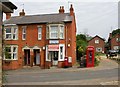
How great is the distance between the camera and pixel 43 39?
4178cm

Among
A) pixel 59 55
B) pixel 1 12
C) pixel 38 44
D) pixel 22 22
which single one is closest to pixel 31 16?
pixel 22 22

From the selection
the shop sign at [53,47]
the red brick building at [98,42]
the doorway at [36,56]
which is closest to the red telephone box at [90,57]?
the shop sign at [53,47]

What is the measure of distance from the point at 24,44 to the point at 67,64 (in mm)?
7658

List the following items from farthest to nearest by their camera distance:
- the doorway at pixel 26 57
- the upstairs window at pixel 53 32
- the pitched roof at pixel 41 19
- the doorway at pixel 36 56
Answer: the doorway at pixel 26 57
the doorway at pixel 36 56
the pitched roof at pixel 41 19
the upstairs window at pixel 53 32

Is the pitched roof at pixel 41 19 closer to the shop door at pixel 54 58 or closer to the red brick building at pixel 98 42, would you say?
the shop door at pixel 54 58

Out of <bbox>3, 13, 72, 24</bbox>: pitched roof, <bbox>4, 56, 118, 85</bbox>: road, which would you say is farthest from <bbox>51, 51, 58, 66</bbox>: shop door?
<bbox>4, 56, 118, 85</bbox>: road

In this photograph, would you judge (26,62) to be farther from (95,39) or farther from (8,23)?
(95,39)

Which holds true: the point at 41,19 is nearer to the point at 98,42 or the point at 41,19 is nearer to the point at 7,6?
the point at 7,6

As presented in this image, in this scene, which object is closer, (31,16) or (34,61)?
(34,61)

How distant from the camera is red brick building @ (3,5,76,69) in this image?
40219 millimetres

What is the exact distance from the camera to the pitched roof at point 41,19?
41.2 metres

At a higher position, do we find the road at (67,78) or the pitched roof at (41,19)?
the pitched roof at (41,19)

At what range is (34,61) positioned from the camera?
4278 centimetres

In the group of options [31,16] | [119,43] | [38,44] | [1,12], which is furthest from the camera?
[119,43]
